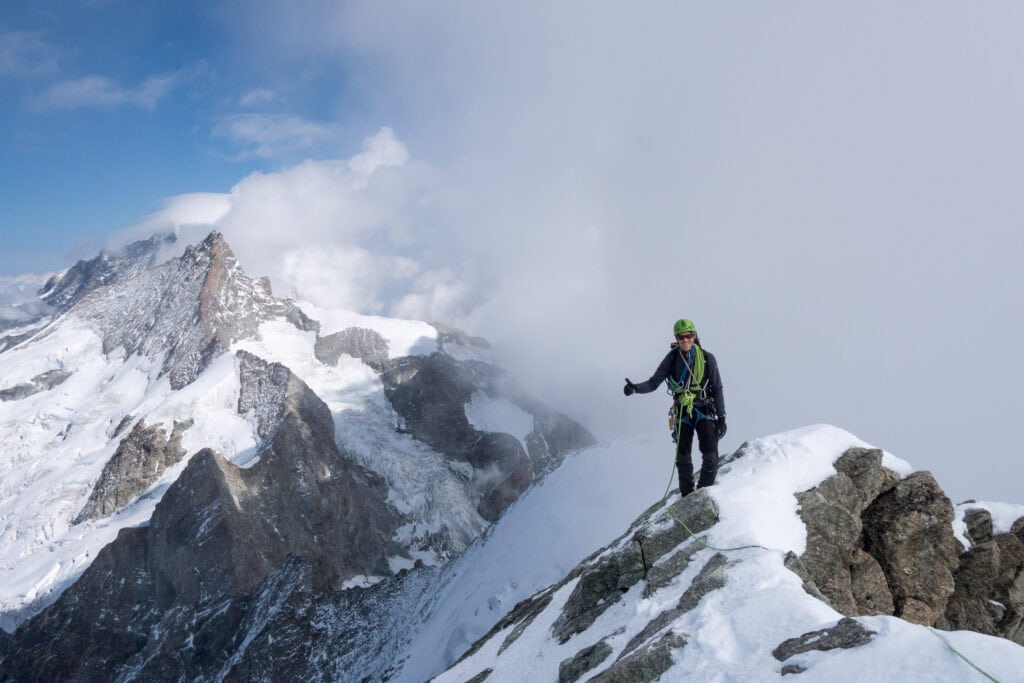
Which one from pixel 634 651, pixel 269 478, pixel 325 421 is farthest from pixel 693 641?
pixel 325 421

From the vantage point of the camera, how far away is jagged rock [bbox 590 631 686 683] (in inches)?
436

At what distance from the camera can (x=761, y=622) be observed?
37.1 ft

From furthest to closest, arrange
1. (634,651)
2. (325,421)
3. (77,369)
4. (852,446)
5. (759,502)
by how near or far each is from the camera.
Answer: (77,369)
(325,421)
(852,446)
(759,502)
(634,651)

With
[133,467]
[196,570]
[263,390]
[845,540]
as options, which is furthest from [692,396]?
[263,390]

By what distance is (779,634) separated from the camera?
1069 cm

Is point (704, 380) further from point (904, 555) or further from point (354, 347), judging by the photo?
point (354, 347)

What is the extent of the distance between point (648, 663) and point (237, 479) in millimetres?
117705

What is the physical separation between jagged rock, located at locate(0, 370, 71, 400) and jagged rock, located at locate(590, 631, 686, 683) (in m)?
214

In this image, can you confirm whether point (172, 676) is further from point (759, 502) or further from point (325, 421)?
point (759, 502)

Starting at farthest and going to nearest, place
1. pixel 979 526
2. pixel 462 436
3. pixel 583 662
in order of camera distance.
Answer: pixel 462 436 < pixel 979 526 < pixel 583 662

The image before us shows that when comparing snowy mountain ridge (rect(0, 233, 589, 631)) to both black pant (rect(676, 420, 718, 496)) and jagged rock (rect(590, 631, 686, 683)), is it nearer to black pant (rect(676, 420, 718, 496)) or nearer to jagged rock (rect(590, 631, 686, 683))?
black pant (rect(676, 420, 718, 496))

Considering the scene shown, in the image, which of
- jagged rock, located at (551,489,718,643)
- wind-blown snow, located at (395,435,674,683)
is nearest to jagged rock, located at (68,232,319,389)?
wind-blown snow, located at (395,435,674,683)

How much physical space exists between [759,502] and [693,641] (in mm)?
6358

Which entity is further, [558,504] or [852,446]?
[558,504]
